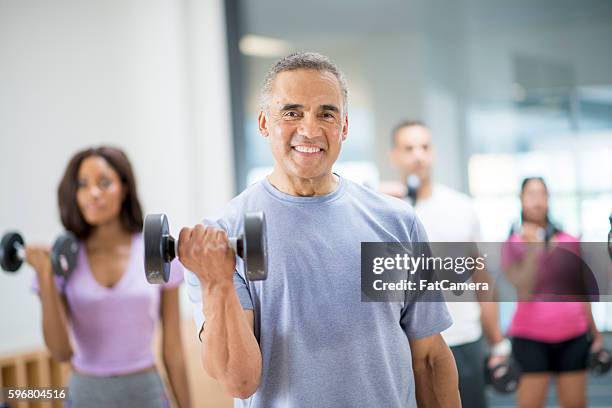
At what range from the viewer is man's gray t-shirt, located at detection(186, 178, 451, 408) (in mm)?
1352

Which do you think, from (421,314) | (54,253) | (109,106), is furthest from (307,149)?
(109,106)

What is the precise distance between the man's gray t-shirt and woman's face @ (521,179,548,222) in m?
1.32

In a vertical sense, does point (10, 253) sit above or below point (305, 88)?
below

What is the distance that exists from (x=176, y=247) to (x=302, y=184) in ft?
0.93

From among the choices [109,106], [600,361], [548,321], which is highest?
[109,106]

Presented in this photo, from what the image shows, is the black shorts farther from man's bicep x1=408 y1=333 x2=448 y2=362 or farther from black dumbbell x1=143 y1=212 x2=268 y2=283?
black dumbbell x1=143 y1=212 x2=268 y2=283

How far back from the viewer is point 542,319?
281 centimetres

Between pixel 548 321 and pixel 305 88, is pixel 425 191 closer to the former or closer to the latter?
pixel 548 321

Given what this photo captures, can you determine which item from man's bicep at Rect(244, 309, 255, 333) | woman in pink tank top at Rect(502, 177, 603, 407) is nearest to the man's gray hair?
man's bicep at Rect(244, 309, 255, 333)

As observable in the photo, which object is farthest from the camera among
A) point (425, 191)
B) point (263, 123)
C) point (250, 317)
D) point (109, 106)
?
point (109, 106)

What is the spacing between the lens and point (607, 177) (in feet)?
10.8

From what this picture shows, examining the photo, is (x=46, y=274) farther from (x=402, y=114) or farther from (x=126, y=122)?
(x=402, y=114)

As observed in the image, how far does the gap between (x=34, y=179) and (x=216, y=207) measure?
102cm

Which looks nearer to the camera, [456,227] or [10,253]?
[10,253]
